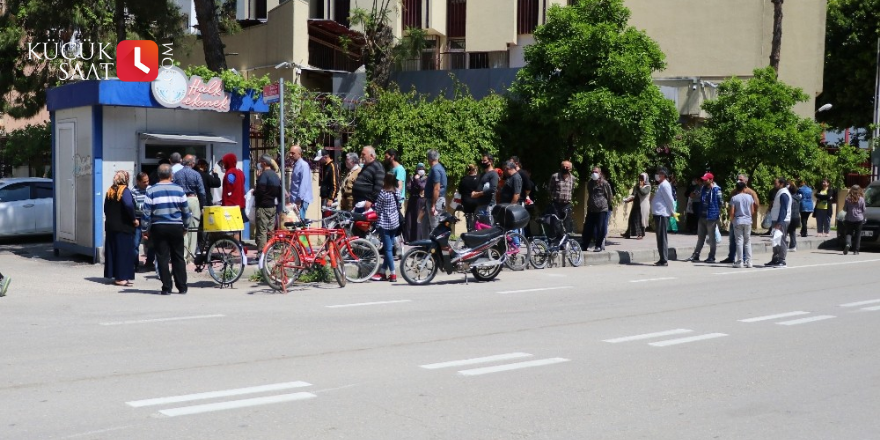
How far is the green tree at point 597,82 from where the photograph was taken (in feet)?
67.2

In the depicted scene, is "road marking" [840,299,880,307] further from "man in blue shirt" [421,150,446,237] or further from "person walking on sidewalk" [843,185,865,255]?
"person walking on sidewalk" [843,185,865,255]

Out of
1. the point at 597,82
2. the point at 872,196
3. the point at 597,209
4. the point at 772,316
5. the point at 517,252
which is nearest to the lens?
the point at 772,316

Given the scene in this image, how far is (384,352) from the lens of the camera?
909 centimetres

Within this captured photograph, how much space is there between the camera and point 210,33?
2302cm

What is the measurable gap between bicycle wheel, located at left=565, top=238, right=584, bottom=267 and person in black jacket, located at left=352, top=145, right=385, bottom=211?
4.43 metres

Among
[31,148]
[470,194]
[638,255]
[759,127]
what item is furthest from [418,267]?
[31,148]

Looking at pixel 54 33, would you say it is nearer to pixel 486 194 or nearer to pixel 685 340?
pixel 486 194

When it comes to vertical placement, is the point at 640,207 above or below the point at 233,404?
above

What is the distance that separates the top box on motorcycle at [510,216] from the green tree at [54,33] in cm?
1703

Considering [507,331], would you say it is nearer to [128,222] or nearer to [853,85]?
[128,222]

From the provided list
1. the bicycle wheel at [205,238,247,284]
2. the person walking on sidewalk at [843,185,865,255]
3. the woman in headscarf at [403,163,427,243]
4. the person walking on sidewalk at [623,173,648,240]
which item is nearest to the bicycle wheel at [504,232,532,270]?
the woman in headscarf at [403,163,427,243]

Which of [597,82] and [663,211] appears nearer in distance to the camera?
[663,211]

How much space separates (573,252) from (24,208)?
12.3 m

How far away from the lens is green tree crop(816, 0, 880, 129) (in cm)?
4288
